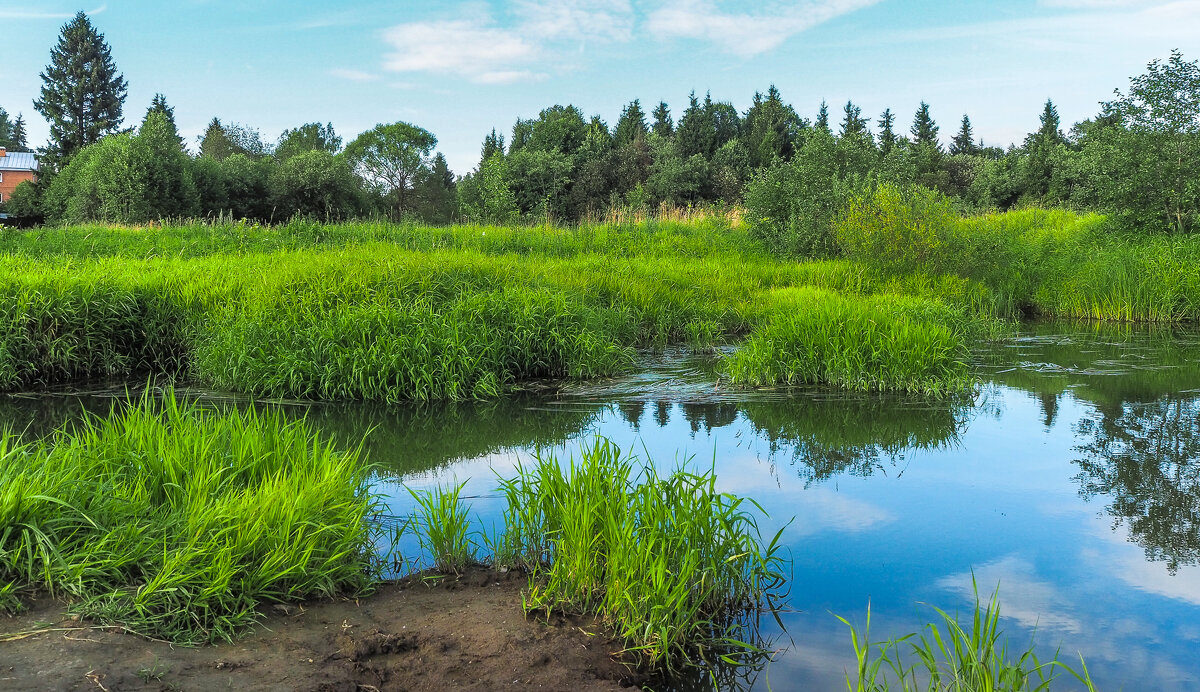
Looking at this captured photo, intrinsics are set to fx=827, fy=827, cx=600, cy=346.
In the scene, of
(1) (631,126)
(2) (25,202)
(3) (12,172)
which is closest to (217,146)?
(2) (25,202)

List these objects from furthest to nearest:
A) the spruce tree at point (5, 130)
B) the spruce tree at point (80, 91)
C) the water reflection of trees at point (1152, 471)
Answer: the spruce tree at point (5, 130), the spruce tree at point (80, 91), the water reflection of trees at point (1152, 471)

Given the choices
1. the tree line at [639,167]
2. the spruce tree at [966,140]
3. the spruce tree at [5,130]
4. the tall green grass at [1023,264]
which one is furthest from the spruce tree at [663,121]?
the spruce tree at [5,130]

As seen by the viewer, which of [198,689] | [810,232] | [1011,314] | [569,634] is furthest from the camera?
[810,232]

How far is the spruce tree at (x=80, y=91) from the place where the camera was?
53.7 m

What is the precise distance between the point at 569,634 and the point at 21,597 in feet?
6.83

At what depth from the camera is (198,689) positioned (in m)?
2.72

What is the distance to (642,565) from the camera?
135 inches

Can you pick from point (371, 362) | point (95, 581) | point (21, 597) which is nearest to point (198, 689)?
point (95, 581)

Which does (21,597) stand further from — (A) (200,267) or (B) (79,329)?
(A) (200,267)

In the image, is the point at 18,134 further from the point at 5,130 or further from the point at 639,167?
the point at 639,167

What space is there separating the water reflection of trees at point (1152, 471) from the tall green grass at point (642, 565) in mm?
2561

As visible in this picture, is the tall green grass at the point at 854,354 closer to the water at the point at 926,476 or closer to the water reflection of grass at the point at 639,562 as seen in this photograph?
the water at the point at 926,476

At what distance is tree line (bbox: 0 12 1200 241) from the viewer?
712 inches

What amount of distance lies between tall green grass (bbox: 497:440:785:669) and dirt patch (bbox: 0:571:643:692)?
0.51ft
